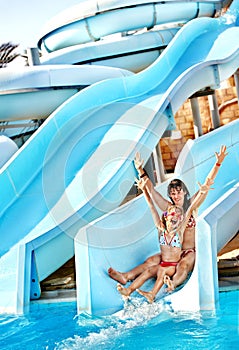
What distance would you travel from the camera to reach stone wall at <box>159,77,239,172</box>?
13.2 meters

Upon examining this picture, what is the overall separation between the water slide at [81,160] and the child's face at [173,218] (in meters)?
0.76

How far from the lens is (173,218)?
3.99 m

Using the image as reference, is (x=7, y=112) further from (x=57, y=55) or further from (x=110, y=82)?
(x=57, y=55)

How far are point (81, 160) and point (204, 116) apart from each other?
28.3 feet

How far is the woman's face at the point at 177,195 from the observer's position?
157 inches

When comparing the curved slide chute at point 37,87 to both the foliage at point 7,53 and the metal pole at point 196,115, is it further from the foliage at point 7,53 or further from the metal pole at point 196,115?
the foliage at point 7,53

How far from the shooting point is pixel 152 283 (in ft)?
13.2

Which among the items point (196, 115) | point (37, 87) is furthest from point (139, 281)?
point (196, 115)

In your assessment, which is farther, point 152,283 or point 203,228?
point 152,283

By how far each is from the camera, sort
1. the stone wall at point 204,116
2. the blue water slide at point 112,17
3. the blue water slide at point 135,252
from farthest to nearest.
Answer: the stone wall at point 204,116 < the blue water slide at point 112,17 < the blue water slide at point 135,252

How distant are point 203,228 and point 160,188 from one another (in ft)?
3.64

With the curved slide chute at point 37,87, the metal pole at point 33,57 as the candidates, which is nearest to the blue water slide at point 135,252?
the curved slide chute at point 37,87

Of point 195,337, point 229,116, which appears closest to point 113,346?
point 195,337

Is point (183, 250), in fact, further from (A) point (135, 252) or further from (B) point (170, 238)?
(A) point (135, 252)
